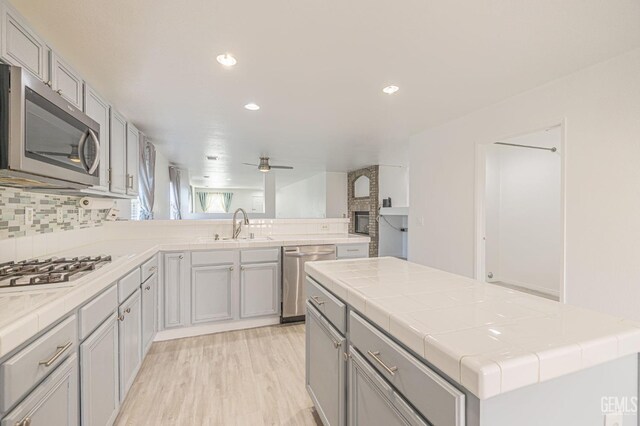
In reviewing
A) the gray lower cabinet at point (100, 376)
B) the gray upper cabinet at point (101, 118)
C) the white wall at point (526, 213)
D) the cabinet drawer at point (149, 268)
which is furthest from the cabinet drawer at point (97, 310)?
the white wall at point (526, 213)

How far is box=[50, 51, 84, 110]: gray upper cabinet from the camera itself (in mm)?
1730

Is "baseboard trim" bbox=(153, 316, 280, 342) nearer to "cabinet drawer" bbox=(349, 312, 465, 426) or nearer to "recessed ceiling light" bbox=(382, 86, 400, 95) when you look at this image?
"cabinet drawer" bbox=(349, 312, 465, 426)

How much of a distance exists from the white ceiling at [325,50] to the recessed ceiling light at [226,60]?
0.19ft

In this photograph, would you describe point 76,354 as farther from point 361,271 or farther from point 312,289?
point 361,271

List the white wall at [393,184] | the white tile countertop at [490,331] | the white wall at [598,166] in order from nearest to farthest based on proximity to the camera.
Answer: the white tile countertop at [490,331] → the white wall at [598,166] → the white wall at [393,184]

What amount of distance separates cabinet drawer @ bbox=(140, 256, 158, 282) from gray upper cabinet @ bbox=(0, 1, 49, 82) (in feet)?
4.43

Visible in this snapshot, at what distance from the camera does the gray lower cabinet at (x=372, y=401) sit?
2.78ft

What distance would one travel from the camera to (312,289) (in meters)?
1.68

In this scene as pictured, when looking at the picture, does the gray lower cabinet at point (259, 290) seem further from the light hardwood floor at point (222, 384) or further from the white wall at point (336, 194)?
the white wall at point (336, 194)

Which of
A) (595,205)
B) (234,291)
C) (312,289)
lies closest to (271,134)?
(234,291)

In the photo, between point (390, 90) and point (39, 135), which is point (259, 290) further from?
point (390, 90)

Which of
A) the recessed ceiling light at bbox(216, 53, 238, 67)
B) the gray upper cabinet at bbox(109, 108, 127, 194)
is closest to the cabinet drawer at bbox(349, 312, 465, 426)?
the recessed ceiling light at bbox(216, 53, 238, 67)

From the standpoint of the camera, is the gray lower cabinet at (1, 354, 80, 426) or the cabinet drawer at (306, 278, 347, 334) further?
the cabinet drawer at (306, 278, 347, 334)

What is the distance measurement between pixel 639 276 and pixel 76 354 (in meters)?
3.14
